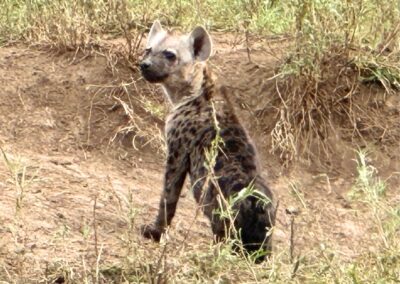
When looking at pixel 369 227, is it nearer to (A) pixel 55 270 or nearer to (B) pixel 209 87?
(B) pixel 209 87

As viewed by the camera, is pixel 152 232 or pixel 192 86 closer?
pixel 152 232

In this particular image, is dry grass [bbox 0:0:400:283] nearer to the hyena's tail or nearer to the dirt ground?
the dirt ground

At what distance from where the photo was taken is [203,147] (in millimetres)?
5477

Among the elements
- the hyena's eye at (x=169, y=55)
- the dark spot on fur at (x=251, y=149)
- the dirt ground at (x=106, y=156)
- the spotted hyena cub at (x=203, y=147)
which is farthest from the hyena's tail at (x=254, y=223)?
the hyena's eye at (x=169, y=55)

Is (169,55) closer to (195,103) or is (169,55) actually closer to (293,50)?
(195,103)

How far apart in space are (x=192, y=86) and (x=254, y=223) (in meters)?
1.17

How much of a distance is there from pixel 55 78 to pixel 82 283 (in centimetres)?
267

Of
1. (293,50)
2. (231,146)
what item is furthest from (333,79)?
(231,146)

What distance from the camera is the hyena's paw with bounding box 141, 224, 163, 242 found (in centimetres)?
559

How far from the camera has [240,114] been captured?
276 inches

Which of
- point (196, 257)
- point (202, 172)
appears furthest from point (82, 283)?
point (202, 172)

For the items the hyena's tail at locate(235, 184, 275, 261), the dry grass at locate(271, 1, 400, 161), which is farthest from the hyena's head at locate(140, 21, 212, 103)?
the hyena's tail at locate(235, 184, 275, 261)

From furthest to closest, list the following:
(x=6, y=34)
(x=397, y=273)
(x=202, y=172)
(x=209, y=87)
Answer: (x=6, y=34) → (x=209, y=87) → (x=202, y=172) → (x=397, y=273)

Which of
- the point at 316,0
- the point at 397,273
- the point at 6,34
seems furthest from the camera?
the point at 6,34
